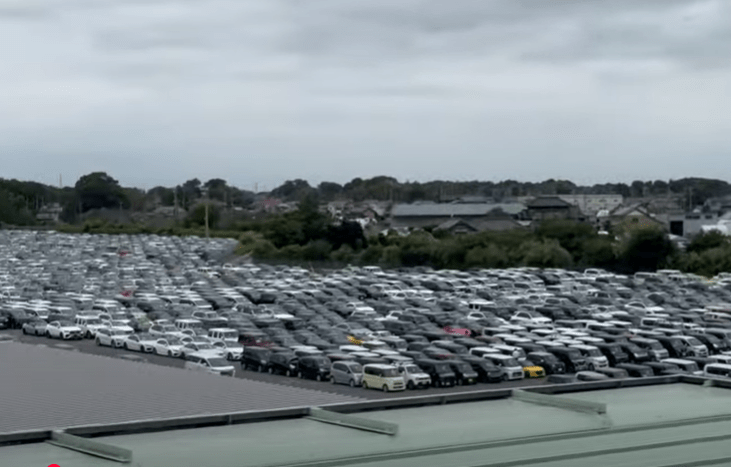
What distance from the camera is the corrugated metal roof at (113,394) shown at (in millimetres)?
6555

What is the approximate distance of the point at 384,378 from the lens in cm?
1056

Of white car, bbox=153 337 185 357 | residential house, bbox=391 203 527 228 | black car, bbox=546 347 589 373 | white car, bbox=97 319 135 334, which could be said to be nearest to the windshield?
white car, bbox=153 337 185 357

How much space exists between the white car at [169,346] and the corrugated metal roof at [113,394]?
323cm

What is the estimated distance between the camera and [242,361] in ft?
39.1

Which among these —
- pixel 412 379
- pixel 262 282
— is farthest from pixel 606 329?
pixel 262 282

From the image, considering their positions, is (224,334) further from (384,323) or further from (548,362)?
(548,362)

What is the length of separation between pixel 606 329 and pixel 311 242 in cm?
1682

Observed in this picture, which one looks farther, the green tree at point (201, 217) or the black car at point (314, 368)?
the green tree at point (201, 217)

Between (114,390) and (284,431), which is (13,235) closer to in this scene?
(114,390)

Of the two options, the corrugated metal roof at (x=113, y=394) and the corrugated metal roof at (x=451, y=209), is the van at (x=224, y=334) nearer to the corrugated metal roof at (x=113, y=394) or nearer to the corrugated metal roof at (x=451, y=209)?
the corrugated metal roof at (x=113, y=394)

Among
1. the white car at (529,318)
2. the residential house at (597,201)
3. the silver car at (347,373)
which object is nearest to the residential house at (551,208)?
the residential house at (597,201)

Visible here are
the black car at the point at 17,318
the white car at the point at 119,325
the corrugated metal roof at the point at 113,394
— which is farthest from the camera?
the black car at the point at 17,318

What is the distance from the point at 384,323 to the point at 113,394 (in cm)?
764

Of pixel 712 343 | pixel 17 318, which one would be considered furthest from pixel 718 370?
pixel 17 318
